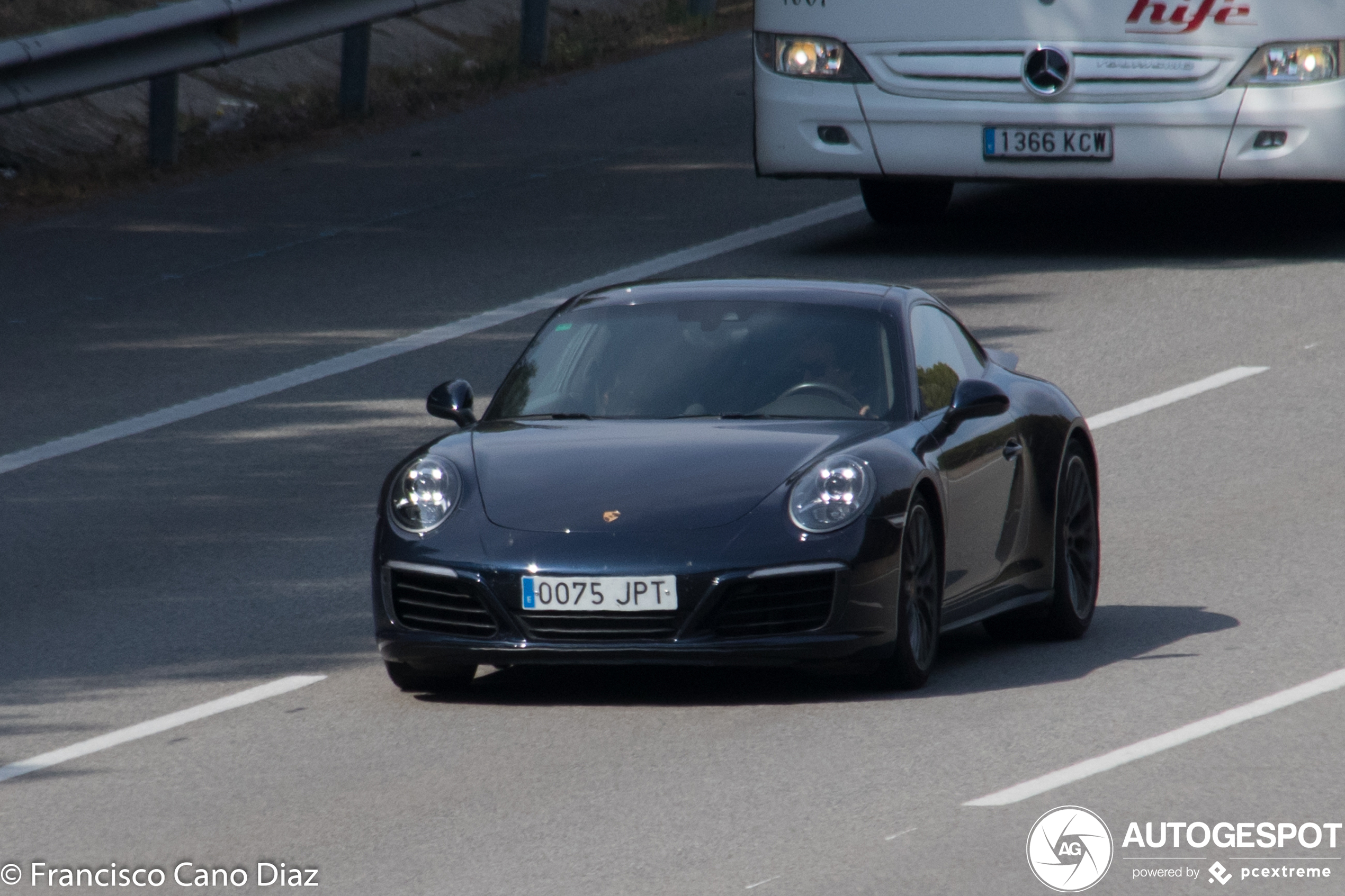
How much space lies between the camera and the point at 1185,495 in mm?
11055

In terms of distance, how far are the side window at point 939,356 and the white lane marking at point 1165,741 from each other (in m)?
1.52

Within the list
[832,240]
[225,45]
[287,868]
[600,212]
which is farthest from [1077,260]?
[287,868]

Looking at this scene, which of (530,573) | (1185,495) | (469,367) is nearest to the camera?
(530,573)

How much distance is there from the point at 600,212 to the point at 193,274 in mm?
3035

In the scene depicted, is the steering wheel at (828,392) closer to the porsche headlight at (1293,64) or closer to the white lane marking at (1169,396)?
the white lane marking at (1169,396)

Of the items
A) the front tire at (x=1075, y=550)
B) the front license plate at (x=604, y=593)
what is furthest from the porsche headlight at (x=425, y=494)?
the front tire at (x=1075, y=550)

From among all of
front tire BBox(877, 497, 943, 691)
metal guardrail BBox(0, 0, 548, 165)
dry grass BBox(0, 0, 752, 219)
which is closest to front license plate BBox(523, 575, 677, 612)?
front tire BBox(877, 497, 943, 691)

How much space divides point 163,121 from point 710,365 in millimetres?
10115

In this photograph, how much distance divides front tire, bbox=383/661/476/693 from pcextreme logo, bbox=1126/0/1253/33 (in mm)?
8502

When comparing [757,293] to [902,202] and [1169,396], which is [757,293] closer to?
[1169,396]

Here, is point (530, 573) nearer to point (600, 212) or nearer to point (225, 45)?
point (600, 212)

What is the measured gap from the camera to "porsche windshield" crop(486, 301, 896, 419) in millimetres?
8500

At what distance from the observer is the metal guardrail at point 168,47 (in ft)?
53.6

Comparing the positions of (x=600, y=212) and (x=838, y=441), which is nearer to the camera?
(x=838, y=441)
